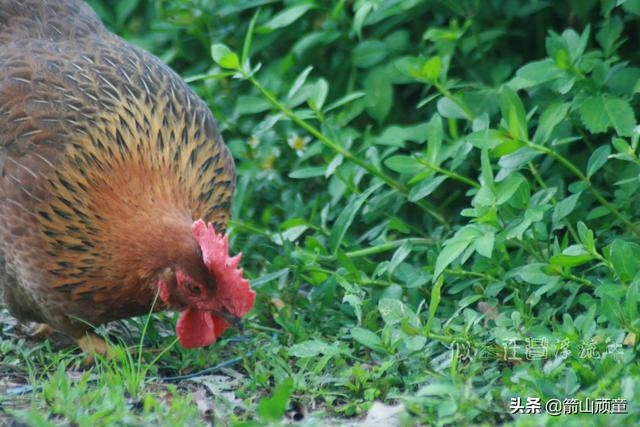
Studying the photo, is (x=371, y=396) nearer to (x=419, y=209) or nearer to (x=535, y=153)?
(x=535, y=153)

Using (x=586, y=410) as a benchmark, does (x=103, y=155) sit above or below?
above

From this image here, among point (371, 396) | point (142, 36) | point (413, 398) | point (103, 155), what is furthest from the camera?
point (142, 36)

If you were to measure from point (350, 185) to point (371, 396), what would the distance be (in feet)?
4.48

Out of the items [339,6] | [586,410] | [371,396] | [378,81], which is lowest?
[371,396]

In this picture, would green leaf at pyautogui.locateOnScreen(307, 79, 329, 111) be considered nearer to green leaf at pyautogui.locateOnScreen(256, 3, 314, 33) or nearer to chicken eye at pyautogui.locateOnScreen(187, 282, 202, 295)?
green leaf at pyautogui.locateOnScreen(256, 3, 314, 33)

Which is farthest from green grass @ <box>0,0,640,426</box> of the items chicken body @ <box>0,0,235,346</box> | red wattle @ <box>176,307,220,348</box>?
chicken body @ <box>0,0,235,346</box>

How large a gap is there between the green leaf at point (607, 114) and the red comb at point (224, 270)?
1.61 meters

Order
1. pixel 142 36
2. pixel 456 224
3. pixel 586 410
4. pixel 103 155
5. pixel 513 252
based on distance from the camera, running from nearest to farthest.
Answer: pixel 586 410, pixel 103 155, pixel 513 252, pixel 456 224, pixel 142 36

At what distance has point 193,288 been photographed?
407 cm

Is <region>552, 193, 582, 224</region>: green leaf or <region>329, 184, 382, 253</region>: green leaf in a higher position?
<region>552, 193, 582, 224</region>: green leaf

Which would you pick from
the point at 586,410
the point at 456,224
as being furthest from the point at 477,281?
the point at 586,410

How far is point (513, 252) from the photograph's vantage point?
4.76 meters

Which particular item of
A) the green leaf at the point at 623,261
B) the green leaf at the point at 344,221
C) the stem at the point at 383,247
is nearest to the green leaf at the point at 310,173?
the green leaf at the point at 344,221

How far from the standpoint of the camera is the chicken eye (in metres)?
4.05
